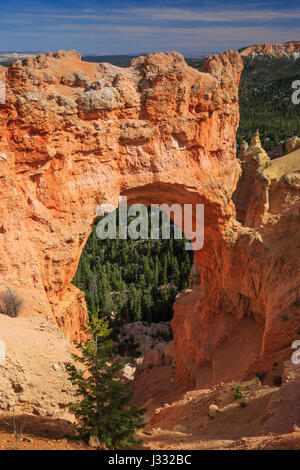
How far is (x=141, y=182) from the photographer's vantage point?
1541 cm

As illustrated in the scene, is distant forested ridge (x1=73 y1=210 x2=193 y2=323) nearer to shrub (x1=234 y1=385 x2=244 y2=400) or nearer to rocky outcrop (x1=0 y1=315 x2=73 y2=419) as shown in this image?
shrub (x1=234 y1=385 x2=244 y2=400)

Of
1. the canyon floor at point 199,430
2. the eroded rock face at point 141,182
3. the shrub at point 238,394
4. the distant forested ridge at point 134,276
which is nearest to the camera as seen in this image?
the canyon floor at point 199,430

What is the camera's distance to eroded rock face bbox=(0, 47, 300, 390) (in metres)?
12.5

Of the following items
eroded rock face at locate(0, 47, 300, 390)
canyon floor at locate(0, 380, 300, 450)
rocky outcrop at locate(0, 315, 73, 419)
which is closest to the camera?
canyon floor at locate(0, 380, 300, 450)

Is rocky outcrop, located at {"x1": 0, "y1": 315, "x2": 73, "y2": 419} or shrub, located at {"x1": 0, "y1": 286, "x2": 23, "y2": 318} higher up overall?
shrub, located at {"x1": 0, "y1": 286, "x2": 23, "y2": 318}

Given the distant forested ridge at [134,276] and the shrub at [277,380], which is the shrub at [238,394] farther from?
the distant forested ridge at [134,276]

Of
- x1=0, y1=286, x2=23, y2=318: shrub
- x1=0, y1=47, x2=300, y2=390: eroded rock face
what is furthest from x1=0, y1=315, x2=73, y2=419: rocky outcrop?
x1=0, y1=47, x2=300, y2=390: eroded rock face

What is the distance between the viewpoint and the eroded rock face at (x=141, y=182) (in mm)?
12477

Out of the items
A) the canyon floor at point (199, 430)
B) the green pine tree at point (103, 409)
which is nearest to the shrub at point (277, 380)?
the canyon floor at point (199, 430)

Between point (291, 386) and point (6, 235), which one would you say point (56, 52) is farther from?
point (291, 386)

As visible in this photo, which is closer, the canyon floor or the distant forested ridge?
the canyon floor

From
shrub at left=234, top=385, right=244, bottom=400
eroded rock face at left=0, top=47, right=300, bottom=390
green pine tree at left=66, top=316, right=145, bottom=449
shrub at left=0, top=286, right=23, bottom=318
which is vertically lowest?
shrub at left=234, top=385, right=244, bottom=400

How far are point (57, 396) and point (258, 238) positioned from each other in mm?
12037

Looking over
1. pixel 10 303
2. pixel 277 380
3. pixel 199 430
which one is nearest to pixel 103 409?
pixel 10 303
